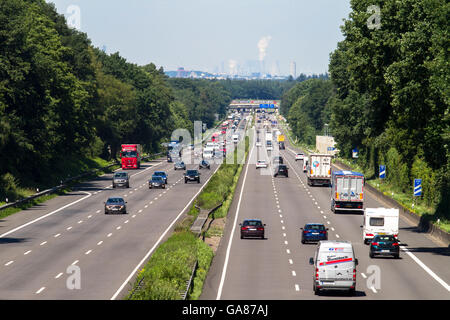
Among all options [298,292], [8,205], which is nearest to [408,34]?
[298,292]

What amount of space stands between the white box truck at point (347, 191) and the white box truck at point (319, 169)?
852 inches

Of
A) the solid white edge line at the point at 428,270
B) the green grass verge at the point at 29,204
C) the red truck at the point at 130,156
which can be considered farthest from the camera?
the red truck at the point at 130,156

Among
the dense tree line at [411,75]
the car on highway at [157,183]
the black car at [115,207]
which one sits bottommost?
the car on highway at [157,183]

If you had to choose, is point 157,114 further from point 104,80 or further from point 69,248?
point 69,248

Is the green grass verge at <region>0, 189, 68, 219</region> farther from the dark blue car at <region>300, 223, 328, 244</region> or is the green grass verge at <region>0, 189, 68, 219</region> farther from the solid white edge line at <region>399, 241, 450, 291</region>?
the solid white edge line at <region>399, 241, 450, 291</region>

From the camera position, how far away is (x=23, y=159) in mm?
81500

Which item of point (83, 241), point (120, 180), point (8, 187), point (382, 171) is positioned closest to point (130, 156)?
point (120, 180)

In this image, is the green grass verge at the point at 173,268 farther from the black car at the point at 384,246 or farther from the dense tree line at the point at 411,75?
the dense tree line at the point at 411,75

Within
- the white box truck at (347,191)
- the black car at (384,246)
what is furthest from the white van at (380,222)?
the white box truck at (347,191)

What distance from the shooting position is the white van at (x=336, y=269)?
33.2 meters

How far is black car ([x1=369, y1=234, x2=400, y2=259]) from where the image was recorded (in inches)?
1821

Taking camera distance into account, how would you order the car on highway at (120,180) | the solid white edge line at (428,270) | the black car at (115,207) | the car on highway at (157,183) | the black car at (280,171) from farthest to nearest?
the black car at (280,171), the car on highway at (157,183), the car on highway at (120,180), the black car at (115,207), the solid white edge line at (428,270)

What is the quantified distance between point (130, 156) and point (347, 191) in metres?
59.2

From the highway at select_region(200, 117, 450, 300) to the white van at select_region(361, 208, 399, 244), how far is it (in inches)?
45.5
